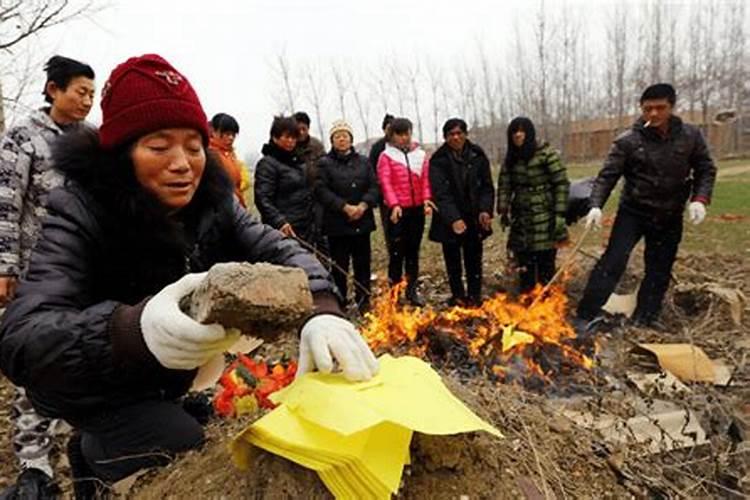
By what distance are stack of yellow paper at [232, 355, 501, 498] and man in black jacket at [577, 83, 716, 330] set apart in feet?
13.3

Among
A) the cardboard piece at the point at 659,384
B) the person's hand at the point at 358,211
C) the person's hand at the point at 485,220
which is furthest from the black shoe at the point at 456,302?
the cardboard piece at the point at 659,384

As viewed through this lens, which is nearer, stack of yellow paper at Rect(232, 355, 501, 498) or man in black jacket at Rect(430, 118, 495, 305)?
stack of yellow paper at Rect(232, 355, 501, 498)

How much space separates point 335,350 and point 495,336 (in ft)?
8.73

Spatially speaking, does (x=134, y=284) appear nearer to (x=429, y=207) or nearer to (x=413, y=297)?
(x=429, y=207)

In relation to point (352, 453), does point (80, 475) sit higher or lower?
lower

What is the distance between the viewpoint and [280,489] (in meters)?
1.40

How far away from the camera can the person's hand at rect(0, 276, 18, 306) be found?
258 cm

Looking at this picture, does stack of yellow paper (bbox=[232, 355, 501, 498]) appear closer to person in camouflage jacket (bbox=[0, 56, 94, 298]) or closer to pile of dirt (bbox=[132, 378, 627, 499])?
pile of dirt (bbox=[132, 378, 627, 499])

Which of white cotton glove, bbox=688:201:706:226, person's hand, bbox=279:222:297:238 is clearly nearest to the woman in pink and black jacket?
person's hand, bbox=279:222:297:238

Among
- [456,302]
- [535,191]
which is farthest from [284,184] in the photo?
[535,191]

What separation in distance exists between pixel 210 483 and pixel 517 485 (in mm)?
814

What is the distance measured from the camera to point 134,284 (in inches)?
69.1

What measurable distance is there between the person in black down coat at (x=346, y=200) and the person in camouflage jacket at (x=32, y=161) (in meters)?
2.63

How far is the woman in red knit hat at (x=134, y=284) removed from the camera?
1321mm
